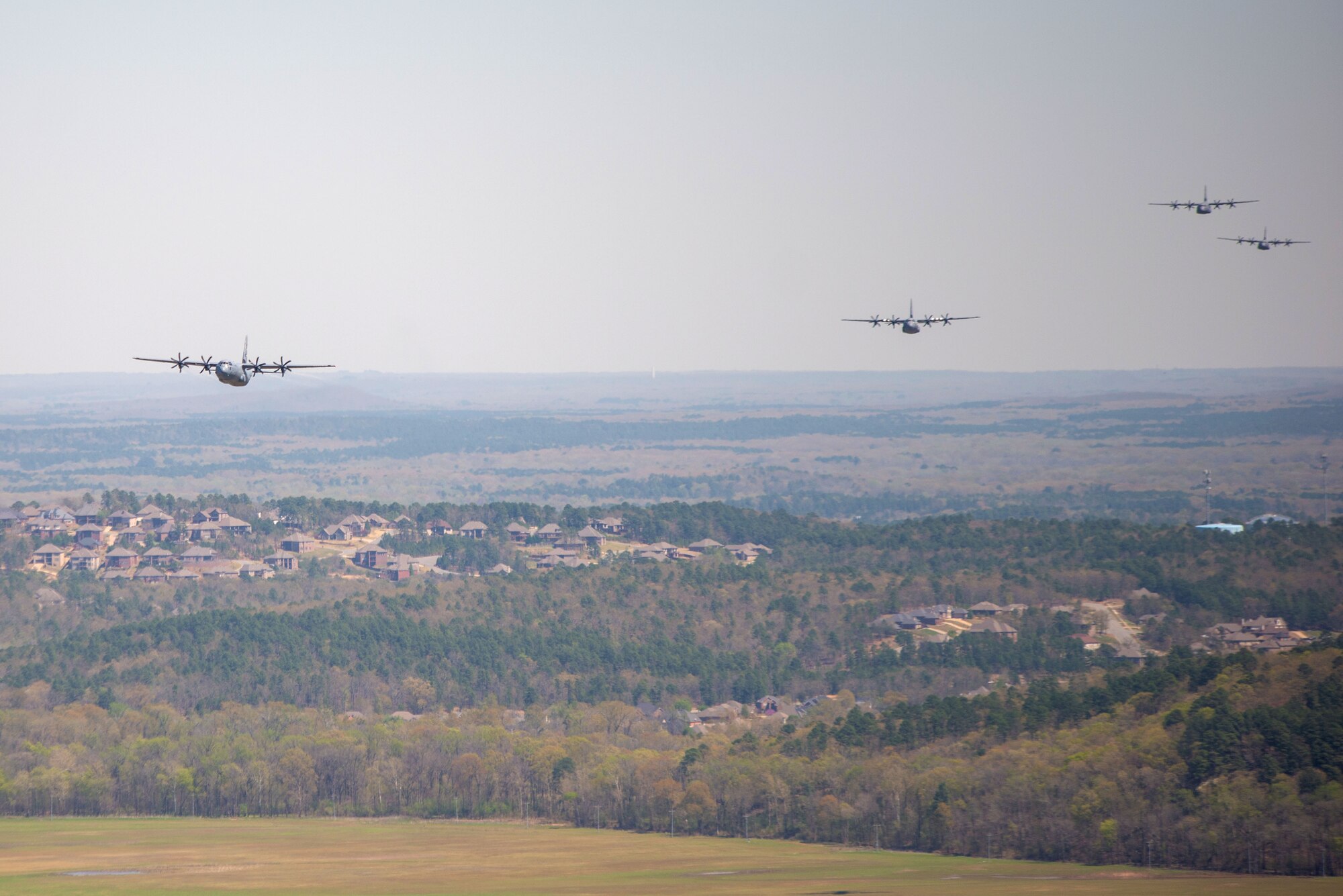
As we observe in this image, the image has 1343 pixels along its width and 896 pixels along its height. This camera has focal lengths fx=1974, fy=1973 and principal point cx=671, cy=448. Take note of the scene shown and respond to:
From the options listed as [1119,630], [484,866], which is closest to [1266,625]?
[1119,630]

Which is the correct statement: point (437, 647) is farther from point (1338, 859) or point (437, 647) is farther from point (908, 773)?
point (1338, 859)

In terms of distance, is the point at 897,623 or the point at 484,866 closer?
the point at 484,866

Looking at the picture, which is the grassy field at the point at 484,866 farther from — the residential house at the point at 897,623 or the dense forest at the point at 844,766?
the residential house at the point at 897,623

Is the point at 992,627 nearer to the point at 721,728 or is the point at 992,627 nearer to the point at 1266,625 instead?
the point at 1266,625

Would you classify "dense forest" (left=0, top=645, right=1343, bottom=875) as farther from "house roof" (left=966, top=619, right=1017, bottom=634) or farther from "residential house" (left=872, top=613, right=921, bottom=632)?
"residential house" (left=872, top=613, right=921, bottom=632)

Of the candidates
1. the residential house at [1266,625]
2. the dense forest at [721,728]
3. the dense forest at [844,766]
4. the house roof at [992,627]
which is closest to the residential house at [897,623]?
the dense forest at [721,728]

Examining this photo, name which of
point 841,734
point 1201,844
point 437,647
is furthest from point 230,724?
point 1201,844

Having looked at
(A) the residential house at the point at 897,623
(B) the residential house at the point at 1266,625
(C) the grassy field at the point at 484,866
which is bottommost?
(C) the grassy field at the point at 484,866

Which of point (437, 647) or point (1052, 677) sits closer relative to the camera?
point (1052, 677)
